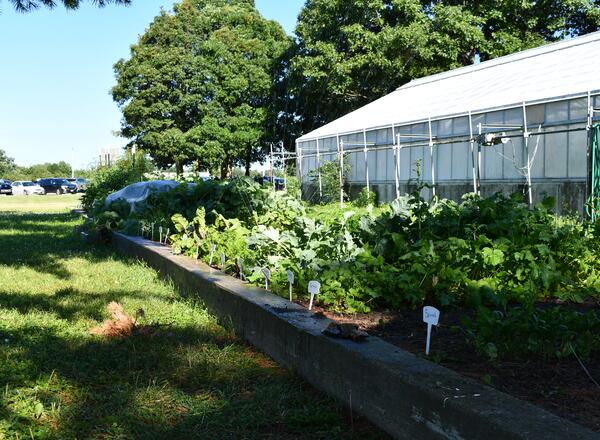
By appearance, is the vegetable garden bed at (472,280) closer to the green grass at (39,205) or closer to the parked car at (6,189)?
the green grass at (39,205)

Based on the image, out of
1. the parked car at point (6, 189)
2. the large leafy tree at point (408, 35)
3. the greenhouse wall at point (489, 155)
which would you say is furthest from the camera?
the parked car at point (6, 189)

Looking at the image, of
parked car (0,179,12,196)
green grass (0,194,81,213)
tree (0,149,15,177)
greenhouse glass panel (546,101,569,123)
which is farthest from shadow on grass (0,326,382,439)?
tree (0,149,15,177)

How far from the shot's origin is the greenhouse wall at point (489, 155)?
44.1 ft

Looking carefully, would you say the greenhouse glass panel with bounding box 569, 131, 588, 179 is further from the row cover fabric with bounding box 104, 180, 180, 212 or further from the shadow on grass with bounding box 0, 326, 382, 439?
the shadow on grass with bounding box 0, 326, 382, 439

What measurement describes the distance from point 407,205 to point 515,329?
2145 mm

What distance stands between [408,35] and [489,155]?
39.1ft

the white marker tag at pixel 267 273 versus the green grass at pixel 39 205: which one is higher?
the white marker tag at pixel 267 273

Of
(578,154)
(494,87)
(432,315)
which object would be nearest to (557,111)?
(578,154)

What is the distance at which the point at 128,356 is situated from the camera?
3.81 meters

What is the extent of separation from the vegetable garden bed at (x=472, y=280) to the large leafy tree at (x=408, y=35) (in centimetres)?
2295

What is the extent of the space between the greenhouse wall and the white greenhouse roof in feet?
0.85

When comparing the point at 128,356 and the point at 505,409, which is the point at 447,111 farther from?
the point at 505,409

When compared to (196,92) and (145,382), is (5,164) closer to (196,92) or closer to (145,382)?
(196,92)

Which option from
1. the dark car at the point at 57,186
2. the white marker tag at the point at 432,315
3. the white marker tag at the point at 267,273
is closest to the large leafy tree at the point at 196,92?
the dark car at the point at 57,186
